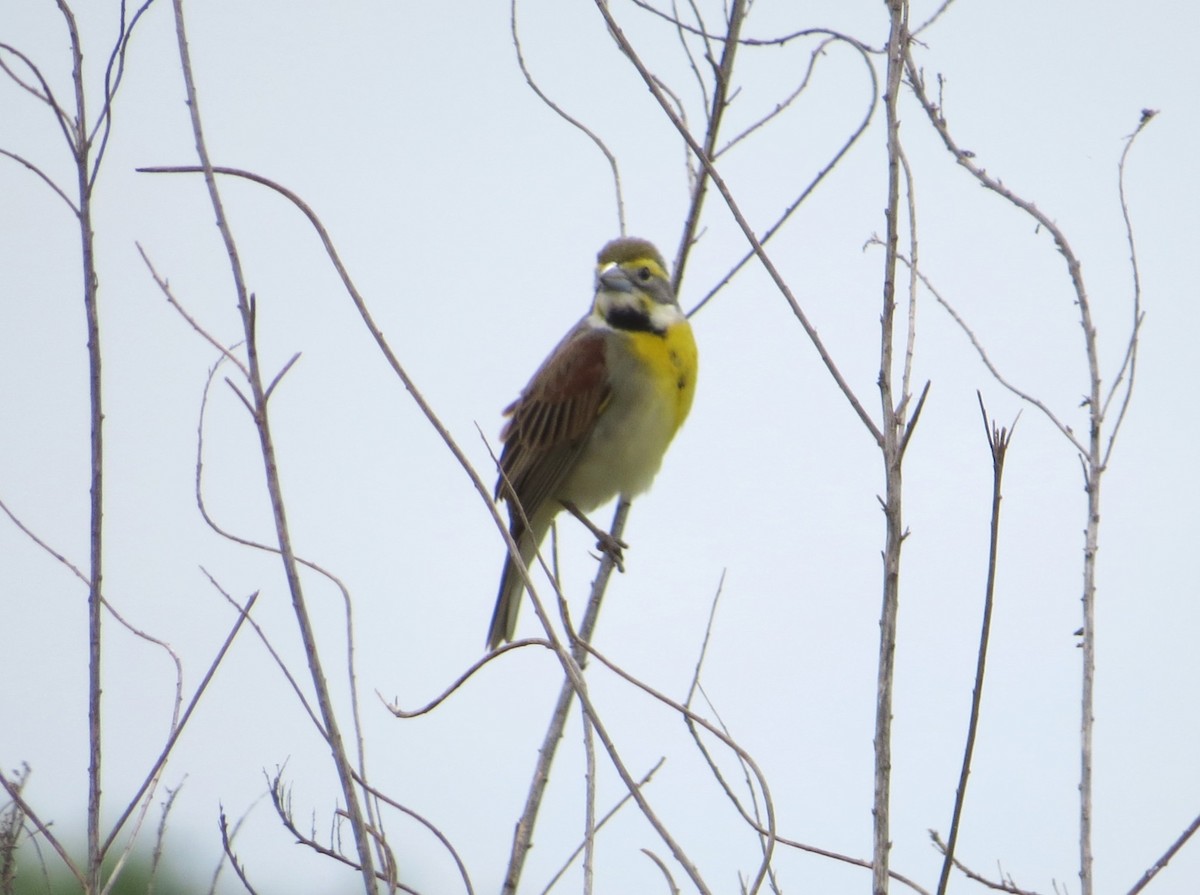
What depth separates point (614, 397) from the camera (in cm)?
532

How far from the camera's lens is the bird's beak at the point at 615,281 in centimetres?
523

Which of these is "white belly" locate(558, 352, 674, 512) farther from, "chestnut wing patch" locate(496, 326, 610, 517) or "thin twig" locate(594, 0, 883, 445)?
"thin twig" locate(594, 0, 883, 445)

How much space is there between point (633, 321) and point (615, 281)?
0.63 ft

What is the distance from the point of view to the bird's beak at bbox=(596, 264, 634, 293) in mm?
5230

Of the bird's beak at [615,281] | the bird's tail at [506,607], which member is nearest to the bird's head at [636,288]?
the bird's beak at [615,281]

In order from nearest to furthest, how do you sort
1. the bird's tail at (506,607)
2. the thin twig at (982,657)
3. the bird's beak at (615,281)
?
the thin twig at (982,657), the bird's tail at (506,607), the bird's beak at (615,281)

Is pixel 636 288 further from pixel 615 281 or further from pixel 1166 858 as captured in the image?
pixel 1166 858

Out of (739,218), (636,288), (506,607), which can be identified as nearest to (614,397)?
(636,288)

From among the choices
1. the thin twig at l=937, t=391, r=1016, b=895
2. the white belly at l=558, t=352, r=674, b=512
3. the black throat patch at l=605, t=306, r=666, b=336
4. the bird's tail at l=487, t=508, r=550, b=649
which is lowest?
the thin twig at l=937, t=391, r=1016, b=895

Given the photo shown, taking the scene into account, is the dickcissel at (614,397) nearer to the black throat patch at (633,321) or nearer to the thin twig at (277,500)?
the black throat patch at (633,321)

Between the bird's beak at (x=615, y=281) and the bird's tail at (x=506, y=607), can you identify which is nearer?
the bird's tail at (x=506, y=607)

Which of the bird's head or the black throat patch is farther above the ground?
the bird's head

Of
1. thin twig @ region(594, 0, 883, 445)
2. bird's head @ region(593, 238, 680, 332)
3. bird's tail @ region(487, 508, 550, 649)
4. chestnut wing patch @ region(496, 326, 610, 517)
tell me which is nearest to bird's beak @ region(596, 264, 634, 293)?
→ bird's head @ region(593, 238, 680, 332)

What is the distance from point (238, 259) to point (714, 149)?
154 cm
